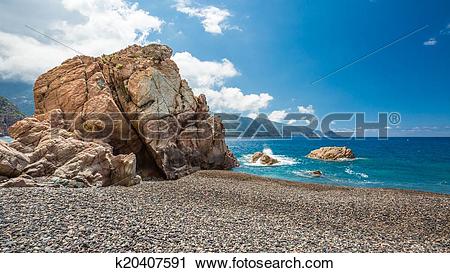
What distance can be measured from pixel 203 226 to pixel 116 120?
2276 cm

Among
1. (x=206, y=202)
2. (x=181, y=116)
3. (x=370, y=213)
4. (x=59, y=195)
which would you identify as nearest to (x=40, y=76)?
(x=181, y=116)

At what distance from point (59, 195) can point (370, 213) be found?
19.5 m

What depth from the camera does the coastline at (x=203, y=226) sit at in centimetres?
935

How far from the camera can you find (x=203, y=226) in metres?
11.9

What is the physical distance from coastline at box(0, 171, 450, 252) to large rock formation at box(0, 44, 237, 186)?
7.12m

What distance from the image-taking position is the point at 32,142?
22.3 meters

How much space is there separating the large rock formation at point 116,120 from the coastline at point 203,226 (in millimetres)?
7116
